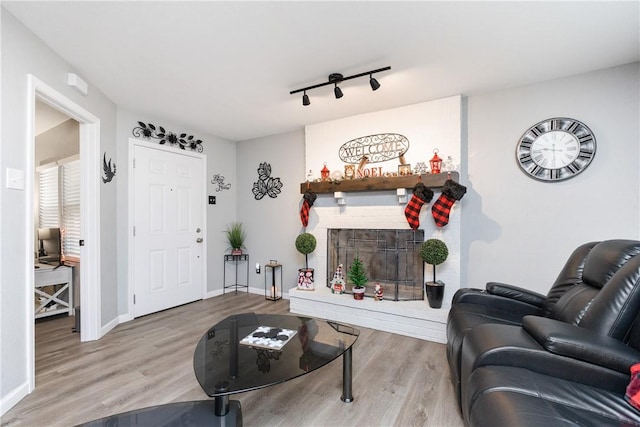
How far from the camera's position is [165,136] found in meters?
3.88

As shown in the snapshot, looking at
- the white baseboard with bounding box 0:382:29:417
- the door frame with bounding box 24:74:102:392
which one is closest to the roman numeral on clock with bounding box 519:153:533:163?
the door frame with bounding box 24:74:102:392

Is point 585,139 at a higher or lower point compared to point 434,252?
higher

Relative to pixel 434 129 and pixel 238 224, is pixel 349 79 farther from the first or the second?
pixel 238 224

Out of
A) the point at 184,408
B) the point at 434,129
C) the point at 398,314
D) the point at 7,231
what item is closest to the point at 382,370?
the point at 398,314

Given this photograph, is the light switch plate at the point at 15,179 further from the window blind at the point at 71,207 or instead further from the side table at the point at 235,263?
the side table at the point at 235,263

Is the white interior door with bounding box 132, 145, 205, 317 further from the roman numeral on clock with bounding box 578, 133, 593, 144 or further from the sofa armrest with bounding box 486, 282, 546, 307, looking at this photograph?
the roman numeral on clock with bounding box 578, 133, 593, 144

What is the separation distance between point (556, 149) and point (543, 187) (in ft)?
1.17

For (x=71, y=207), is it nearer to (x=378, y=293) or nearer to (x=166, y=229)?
(x=166, y=229)

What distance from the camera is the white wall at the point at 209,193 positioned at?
338 cm

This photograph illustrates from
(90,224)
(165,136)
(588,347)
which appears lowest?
(588,347)

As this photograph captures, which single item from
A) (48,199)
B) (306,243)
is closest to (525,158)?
(306,243)

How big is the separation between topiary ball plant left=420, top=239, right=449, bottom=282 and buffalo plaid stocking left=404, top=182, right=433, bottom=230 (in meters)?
0.29

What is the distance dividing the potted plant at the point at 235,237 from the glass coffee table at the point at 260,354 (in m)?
2.39

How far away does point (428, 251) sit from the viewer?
297cm
